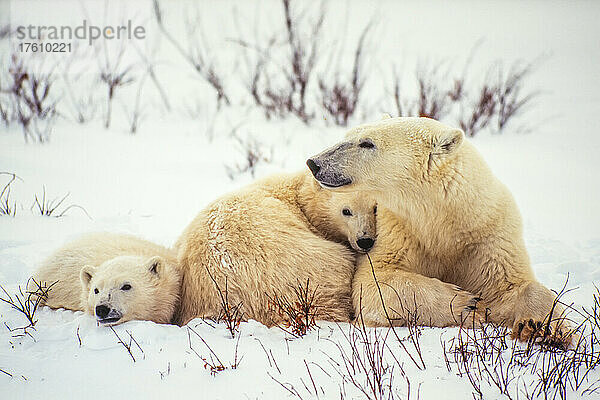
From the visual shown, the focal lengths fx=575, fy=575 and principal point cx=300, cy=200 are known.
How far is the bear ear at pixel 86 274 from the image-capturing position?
9.09 feet

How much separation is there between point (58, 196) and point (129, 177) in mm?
792

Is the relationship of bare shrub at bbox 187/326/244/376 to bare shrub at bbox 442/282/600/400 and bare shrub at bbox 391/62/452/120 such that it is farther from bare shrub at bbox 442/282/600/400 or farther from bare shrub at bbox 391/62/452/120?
bare shrub at bbox 391/62/452/120

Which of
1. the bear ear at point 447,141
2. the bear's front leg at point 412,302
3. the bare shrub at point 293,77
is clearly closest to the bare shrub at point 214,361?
the bear's front leg at point 412,302

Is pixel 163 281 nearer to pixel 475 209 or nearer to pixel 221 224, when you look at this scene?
pixel 221 224

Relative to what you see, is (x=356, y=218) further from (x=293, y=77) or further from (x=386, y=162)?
(x=293, y=77)

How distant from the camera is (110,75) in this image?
7.74 metres

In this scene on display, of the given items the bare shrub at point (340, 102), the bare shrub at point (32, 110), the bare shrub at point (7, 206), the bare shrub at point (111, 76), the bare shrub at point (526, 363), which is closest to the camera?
the bare shrub at point (526, 363)

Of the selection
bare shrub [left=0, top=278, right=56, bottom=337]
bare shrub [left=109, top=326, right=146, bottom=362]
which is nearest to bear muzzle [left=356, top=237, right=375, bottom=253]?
bare shrub [left=109, top=326, right=146, bottom=362]

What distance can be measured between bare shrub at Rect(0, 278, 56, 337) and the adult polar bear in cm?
149

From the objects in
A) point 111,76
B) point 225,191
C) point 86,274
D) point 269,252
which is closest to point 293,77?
point 111,76

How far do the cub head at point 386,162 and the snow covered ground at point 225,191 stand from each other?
0.69m

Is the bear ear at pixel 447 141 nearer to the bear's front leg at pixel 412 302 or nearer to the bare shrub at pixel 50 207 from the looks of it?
the bear's front leg at pixel 412 302

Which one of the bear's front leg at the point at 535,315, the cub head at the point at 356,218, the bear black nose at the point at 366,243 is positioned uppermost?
the cub head at the point at 356,218

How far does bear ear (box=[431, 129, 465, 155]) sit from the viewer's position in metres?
2.60
